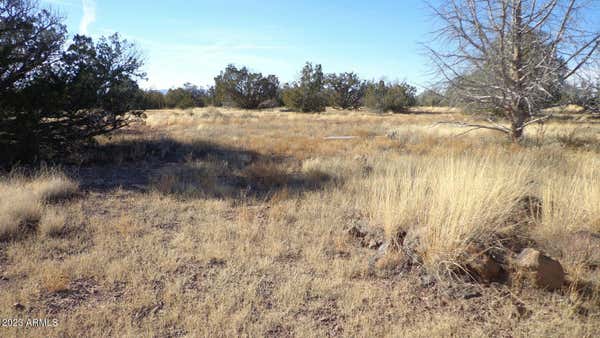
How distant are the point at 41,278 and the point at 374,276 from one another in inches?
125

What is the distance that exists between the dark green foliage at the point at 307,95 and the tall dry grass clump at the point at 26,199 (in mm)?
31077

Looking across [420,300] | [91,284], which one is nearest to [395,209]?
[420,300]

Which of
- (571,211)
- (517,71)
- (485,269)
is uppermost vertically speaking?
(517,71)

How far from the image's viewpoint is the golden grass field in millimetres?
2695

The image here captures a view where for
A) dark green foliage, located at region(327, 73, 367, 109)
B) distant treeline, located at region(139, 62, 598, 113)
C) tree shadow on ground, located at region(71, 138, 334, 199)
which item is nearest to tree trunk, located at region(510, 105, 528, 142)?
tree shadow on ground, located at region(71, 138, 334, 199)

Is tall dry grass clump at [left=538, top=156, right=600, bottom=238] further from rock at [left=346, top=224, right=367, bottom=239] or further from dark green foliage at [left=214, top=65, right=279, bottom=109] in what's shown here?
dark green foliage at [left=214, top=65, right=279, bottom=109]

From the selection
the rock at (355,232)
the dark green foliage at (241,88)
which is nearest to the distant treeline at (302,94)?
the dark green foliage at (241,88)

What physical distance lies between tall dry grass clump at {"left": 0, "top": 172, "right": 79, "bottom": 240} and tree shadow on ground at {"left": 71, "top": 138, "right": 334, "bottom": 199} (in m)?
0.65

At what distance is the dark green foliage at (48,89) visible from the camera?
24.3ft

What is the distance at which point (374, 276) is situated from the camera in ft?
11.4

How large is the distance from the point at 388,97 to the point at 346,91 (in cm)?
616

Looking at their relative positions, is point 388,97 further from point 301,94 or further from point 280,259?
point 280,259

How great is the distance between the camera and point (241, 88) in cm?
4016

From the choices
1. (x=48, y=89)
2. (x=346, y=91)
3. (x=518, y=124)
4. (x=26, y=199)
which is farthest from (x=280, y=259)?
(x=346, y=91)
